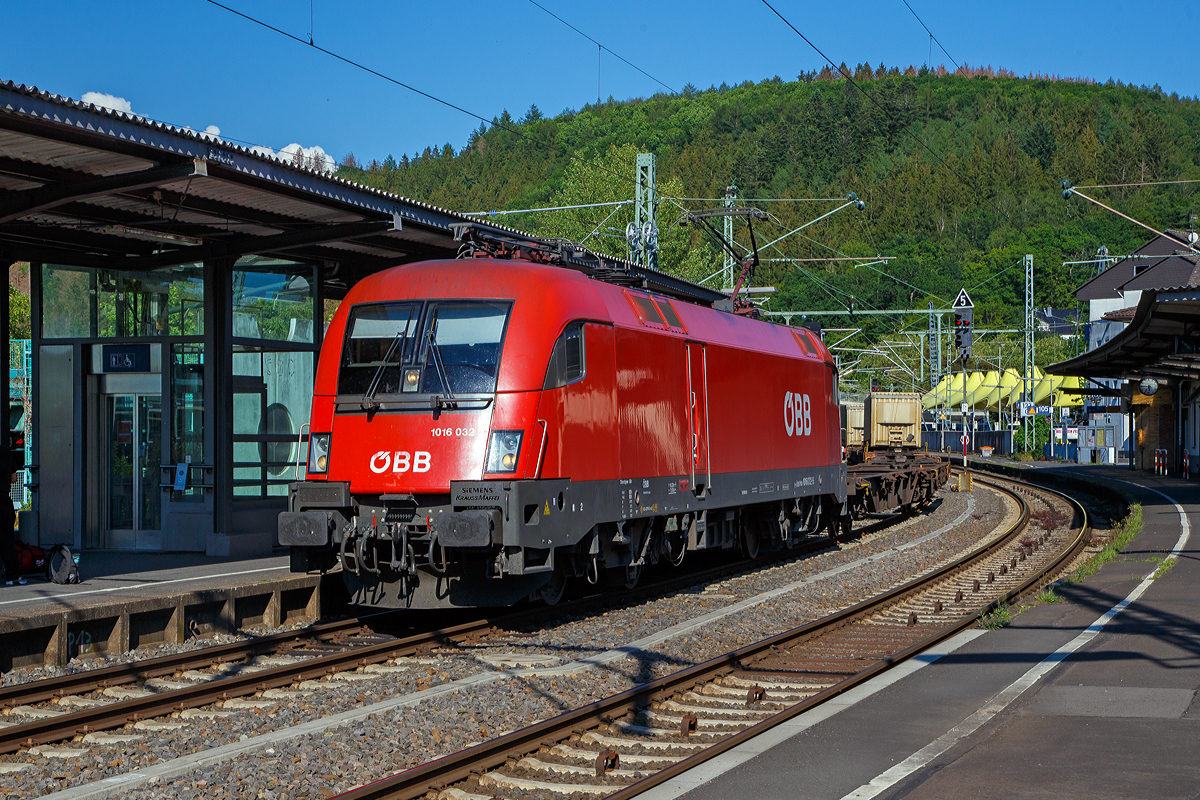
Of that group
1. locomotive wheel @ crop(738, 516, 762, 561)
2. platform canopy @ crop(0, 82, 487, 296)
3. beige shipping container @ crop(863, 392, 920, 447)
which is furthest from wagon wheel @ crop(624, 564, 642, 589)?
beige shipping container @ crop(863, 392, 920, 447)

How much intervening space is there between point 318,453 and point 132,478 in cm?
586

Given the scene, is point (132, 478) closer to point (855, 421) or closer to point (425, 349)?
point (425, 349)

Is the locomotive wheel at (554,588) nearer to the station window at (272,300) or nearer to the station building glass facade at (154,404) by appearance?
the station building glass facade at (154,404)

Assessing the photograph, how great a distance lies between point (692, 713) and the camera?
8562 mm

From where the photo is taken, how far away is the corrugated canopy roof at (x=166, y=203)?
420 inches

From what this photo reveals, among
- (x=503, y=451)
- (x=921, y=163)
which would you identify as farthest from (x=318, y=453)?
(x=921, y=163)

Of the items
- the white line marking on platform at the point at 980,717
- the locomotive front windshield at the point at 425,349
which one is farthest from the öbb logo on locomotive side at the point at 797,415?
the locomotive front windshield at the point at 425,349

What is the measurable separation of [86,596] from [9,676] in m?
1.68

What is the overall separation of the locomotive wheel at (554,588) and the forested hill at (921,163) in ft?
244

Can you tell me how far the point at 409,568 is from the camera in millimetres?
10922

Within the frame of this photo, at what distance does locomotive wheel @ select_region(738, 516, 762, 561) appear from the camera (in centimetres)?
1800

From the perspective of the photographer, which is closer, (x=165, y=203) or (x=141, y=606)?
(x=141, y=606)

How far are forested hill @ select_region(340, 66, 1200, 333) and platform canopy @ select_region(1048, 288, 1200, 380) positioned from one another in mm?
53574

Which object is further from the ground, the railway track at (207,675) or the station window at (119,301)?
the station window at (119,301)
